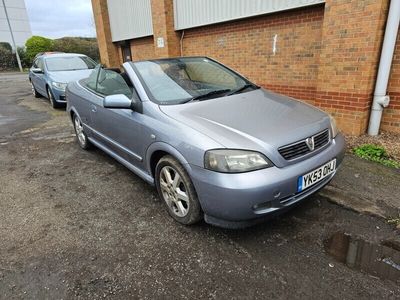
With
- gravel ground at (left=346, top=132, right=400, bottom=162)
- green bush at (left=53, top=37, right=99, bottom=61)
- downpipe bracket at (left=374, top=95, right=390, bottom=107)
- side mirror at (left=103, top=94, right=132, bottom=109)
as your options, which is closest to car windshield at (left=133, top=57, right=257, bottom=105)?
side mirror at (left=103, top=94, right=132, bottom=109)

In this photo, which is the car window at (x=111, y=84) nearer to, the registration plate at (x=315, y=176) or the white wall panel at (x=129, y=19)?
the registration plate at (x=315, y=176)

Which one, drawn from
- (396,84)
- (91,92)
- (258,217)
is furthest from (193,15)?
(258,217)

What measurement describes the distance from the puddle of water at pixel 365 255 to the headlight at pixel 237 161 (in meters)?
0.93

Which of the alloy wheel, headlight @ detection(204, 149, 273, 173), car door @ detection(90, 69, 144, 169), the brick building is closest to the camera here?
headlight @ detection(204, 149, 273, 173)

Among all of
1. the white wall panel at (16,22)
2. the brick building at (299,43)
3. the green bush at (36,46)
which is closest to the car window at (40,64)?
the brick building at (299,43)

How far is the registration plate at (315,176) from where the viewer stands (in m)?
2.31

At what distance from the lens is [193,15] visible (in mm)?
8055

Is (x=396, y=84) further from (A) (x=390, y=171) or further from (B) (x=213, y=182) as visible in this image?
(B) (x=213, y=182)

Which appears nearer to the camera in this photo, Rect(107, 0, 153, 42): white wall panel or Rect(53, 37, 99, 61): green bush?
Rect(107, 0, 153, 42): white wall panel

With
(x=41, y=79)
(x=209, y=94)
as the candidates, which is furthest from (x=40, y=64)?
(x=209, y=94)

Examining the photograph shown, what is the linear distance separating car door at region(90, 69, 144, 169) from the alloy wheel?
44cm

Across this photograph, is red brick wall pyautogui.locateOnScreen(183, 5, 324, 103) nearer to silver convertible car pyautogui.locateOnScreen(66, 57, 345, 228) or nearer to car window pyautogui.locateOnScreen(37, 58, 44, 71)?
silver convertible car pyautogui.locateOnScreen(66, 57, 345, 228)

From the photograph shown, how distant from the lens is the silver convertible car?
218 cm

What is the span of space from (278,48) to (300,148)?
4.27 metres
